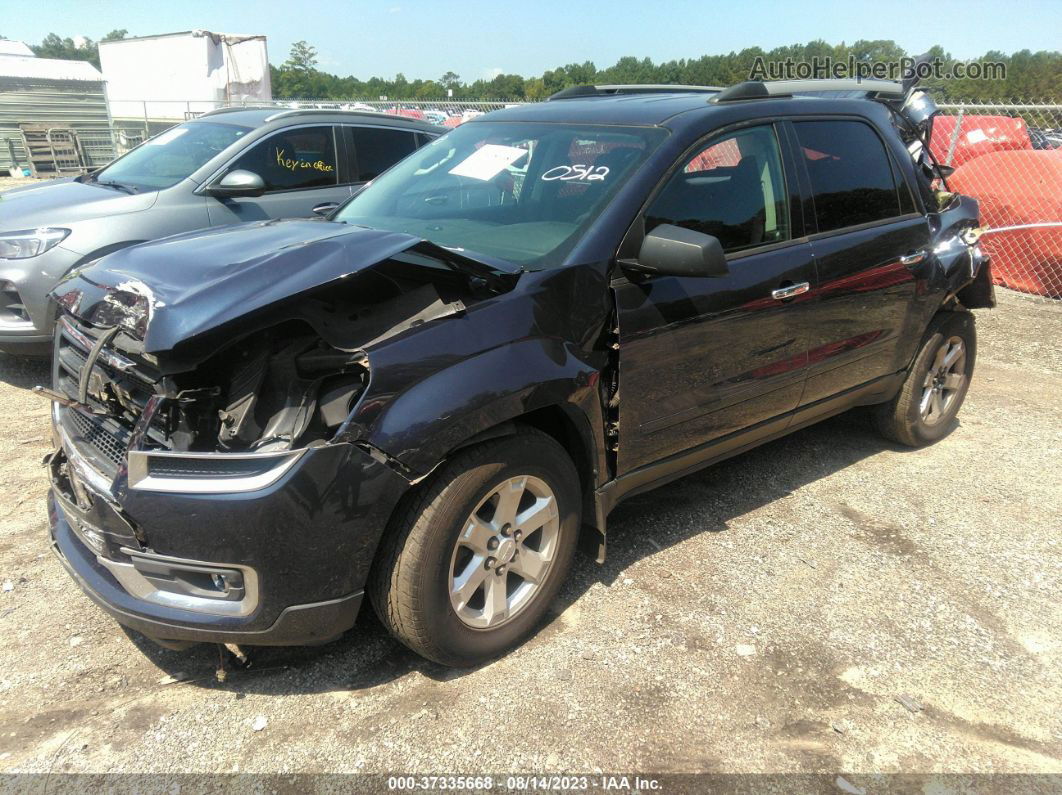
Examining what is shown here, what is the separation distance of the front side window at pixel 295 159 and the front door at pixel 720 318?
3930 millimetres

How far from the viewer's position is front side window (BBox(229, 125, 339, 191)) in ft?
19.5

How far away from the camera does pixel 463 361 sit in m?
2.46

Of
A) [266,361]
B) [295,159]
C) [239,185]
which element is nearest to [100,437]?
[266,361]

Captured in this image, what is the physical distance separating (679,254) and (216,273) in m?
1.56

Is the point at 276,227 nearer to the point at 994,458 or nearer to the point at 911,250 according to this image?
the point at 911,250

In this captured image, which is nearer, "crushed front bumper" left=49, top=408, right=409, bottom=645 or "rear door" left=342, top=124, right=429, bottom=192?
"crushed front bumper" left=49, top=408, right=409, bottom=645

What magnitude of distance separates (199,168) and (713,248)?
452cm

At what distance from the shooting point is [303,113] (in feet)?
20.4

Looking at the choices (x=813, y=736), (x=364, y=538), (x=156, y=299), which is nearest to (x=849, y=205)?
(x=813, y=736)

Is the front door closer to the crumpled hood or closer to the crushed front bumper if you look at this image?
the crushed front bumper

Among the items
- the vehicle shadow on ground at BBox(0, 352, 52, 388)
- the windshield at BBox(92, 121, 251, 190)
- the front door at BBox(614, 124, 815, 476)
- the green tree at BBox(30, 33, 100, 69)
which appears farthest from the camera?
the green tree at BBox(30, 33, 100, 69)

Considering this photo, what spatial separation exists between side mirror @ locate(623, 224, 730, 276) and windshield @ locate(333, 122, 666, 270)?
251 mm

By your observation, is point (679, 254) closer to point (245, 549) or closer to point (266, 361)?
point (266, 361)

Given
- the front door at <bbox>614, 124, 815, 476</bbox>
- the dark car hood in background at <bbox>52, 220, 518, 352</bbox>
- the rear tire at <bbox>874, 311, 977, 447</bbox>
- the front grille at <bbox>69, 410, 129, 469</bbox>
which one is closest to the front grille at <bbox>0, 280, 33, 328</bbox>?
the dark car hood in background at <bbox>52, 220, 518, 352</bbox>
